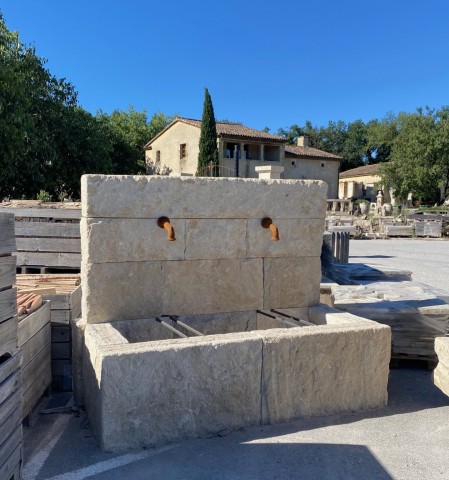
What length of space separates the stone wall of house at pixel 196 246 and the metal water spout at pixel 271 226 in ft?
0.17

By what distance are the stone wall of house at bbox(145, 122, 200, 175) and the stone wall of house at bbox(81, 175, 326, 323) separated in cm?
3338

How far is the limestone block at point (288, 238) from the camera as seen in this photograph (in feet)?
14.7

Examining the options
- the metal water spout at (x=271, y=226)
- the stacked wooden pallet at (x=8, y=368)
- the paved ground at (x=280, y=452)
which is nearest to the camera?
the stacked wooden pallet at (x=8, y=368)

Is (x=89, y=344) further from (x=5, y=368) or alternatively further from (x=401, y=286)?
(x=401, y=286)

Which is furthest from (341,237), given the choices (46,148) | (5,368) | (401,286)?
(46,148)

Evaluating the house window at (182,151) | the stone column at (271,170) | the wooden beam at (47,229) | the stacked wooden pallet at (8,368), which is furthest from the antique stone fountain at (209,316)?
the house window at (182,151)

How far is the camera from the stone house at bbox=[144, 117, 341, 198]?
3772 centimetres

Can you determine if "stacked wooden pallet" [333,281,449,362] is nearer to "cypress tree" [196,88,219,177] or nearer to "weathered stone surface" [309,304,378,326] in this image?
"weathered stone surface" [309,304,378,326]

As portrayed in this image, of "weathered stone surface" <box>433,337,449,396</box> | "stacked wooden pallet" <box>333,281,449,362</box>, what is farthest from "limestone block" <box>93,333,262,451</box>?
"stacked wooden pallet" <box>333,281,449,362</box>

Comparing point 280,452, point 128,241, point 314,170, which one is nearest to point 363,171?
point 314,170

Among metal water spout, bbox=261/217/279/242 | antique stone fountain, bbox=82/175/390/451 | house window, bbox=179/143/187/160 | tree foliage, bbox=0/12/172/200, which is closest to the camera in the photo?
antique stone fountain, bbox=82/175/390/451

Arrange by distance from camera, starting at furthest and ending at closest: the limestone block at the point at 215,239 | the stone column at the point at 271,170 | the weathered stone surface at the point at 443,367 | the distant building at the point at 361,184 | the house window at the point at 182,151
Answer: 1. the distant building at the point at 361,184
2. the house window at the point at 182,151
3. the stone column at the point at 271,170
4. the limestone block at the point at 215,239
5. the weathered stone surface at the point at 443,367

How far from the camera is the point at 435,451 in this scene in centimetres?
320

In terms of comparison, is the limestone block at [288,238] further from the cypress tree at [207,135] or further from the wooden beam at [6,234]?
the cypress tree at [207,135]
